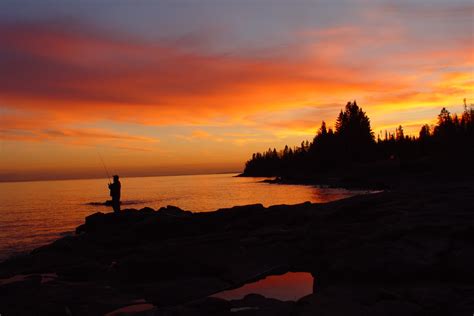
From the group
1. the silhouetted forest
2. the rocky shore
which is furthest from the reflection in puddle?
the silhouetted forest

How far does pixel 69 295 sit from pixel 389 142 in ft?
476

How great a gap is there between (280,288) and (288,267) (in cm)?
156

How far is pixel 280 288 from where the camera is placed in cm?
1057

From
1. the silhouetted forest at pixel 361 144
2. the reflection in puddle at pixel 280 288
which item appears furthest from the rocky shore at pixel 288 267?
the silhouetted forest at pixel 361 144

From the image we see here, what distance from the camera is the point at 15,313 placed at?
29.1 feet

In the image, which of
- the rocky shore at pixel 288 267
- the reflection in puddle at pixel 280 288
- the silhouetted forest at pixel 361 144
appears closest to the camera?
the rocky shore at pixel 288 267

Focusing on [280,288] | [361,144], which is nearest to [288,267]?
[280,288]

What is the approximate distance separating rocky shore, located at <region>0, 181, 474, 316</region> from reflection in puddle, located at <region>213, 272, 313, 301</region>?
10.9 inches

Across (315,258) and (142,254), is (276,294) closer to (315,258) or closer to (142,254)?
(315,258)

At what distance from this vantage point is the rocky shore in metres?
8.42

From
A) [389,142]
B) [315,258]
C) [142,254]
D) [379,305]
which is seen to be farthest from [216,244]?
[389,142]

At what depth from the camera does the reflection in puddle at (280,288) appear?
32.9 feet

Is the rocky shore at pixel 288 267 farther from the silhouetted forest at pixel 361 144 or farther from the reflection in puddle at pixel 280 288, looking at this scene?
the silhouetted forest at pixel 361 144

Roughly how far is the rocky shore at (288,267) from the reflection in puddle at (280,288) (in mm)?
278
